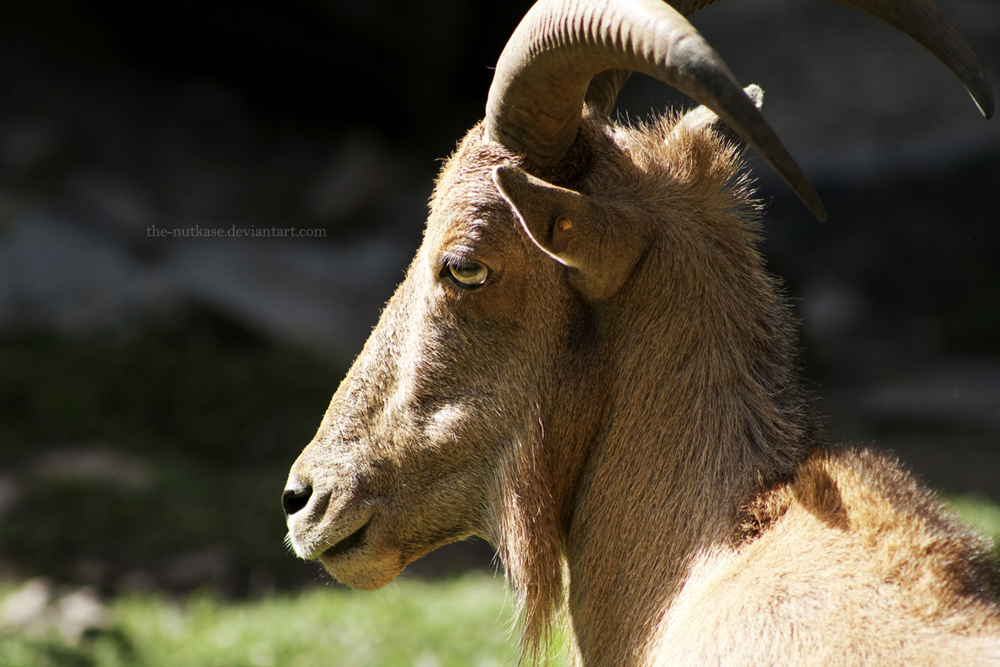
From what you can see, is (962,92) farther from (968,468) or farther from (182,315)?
(182,315)

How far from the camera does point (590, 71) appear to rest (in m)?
2.28

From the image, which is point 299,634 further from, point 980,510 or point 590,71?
point 980,510

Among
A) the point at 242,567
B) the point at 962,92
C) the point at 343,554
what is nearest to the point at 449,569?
the point at 242,567

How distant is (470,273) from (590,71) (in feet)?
2.00

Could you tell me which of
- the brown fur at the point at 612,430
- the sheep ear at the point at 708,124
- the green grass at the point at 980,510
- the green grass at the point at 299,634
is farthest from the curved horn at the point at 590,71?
the green grass at the point at 980,510

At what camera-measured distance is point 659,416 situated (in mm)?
2422

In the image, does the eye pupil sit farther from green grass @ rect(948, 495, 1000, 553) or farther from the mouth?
green grass @ rect(948, 495, 1000, 553)

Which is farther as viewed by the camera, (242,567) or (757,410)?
(242,567)

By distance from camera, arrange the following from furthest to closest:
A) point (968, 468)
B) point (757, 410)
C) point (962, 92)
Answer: point (962, 92), point (968, 468), point (757, 410)

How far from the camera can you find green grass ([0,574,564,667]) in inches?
179

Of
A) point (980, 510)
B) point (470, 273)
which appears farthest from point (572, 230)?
point (980, 510)

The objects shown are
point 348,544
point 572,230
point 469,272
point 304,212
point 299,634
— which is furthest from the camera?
point 304,212

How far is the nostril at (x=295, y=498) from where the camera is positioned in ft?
8.98

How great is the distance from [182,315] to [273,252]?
6.81 feet
